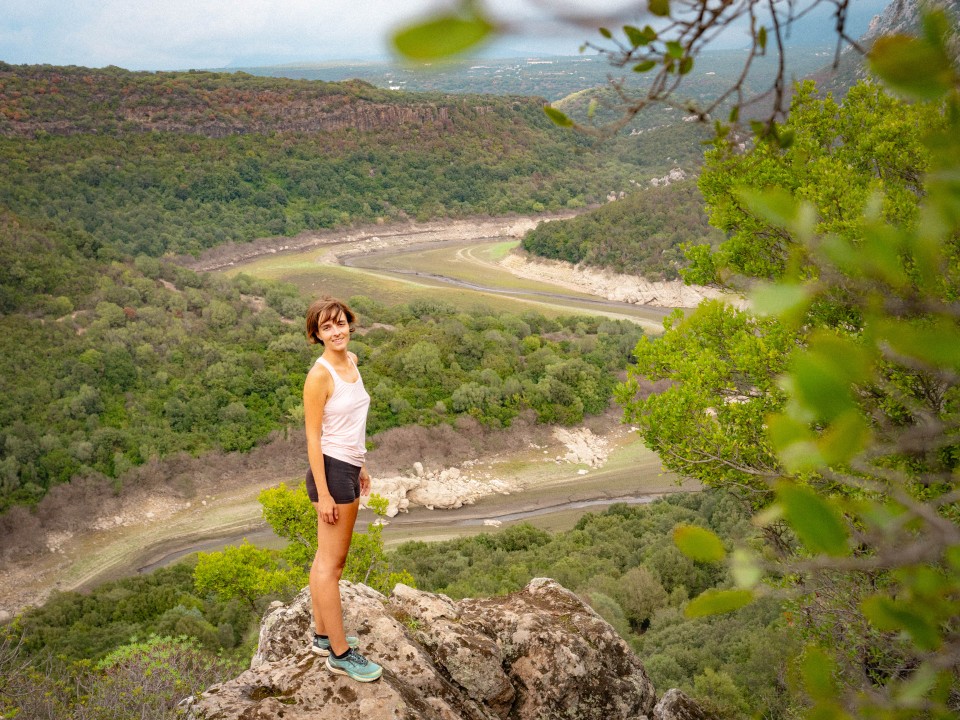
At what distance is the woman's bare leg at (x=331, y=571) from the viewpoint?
363 cm

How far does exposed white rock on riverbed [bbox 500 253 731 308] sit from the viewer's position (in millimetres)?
36719

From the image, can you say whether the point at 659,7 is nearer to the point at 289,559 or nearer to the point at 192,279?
the point at 289,559

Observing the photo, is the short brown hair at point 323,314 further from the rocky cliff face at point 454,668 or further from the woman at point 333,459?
the rocky cliff face at point 454,668

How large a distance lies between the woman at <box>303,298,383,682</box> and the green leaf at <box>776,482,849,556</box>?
307cm

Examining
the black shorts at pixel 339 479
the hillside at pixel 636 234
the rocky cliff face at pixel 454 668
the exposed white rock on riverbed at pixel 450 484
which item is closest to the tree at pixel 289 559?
the rocky cliff face at pixel 454 668

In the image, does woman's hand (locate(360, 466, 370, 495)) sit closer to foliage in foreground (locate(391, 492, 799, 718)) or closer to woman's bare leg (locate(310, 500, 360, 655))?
woman's bare leg (locate(310, 500, 360, 655))

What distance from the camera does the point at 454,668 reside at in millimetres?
4691

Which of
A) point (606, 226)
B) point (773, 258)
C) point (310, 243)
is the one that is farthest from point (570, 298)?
point (773, 258)

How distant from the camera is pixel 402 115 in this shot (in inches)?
2552

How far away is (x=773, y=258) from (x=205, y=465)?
17.0 m

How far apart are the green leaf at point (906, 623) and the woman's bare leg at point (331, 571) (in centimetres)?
312

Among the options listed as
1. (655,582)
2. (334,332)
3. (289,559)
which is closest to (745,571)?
(334,332)

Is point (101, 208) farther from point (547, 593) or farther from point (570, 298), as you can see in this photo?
point (547, 593)

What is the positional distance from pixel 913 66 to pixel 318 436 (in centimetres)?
324
